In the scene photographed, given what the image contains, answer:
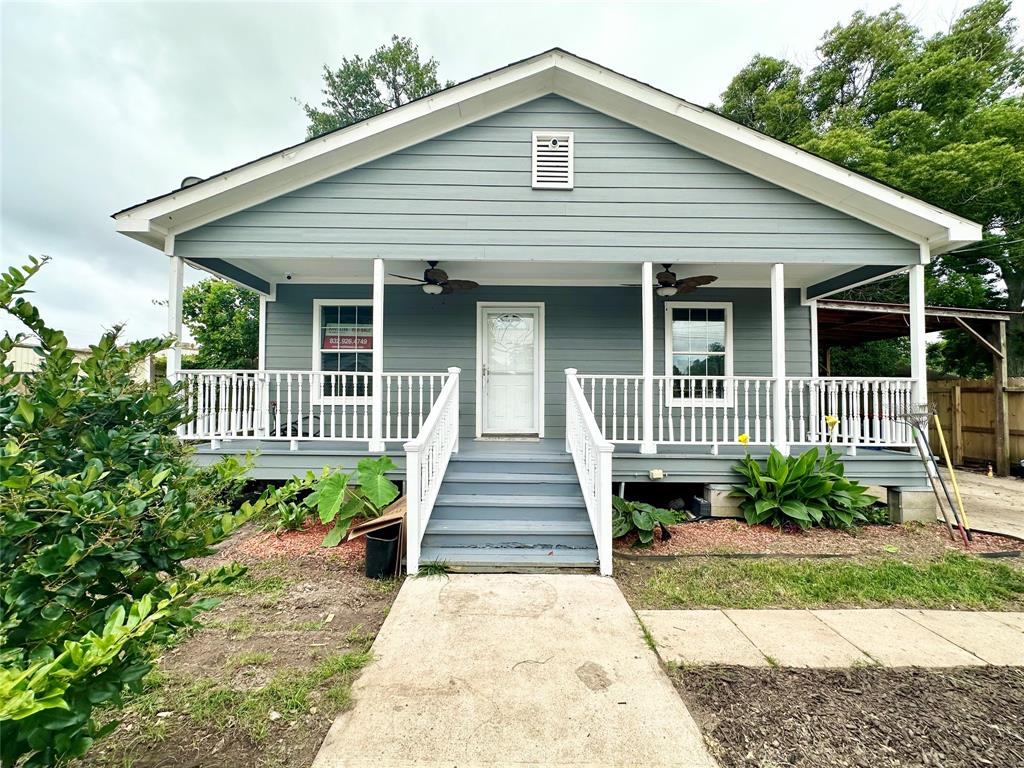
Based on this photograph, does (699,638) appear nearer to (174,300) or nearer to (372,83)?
(174,300)

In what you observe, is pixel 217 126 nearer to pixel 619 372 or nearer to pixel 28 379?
pixel 619 372

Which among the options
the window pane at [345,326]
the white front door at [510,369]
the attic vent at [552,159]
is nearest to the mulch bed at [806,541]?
the white front door at [510,369]

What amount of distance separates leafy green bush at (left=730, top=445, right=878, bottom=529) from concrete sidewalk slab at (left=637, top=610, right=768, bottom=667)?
7.36ft

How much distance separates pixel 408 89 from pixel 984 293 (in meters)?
19.5

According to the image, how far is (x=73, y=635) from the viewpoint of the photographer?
4.02ft

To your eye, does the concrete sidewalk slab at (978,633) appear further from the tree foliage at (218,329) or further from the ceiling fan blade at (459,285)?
the tree foliage at (218,329)

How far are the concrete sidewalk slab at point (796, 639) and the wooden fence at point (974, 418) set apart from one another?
26.5ft

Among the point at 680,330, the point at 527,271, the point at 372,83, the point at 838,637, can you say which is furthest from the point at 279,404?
the point at 372,83

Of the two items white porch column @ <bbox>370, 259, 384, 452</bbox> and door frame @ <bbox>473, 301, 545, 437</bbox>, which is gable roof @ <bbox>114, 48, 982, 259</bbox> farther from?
door frame @ <bbox>473, 301, 545, 437</bbox>

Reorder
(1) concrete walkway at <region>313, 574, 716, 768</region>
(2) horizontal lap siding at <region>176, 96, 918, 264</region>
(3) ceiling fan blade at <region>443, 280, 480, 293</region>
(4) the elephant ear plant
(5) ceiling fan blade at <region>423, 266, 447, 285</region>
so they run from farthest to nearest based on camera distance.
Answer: (3) ceiling fan blade at <region>443, 280, 480, 293</region>
(5) ceiling fan blade at <region>423, 266, 447, 285</region>
(2) horizontal lap siding at <region>176, 96, 918, 264</region>
(4) the elephant ear plant
(1) concrete walkway at <region>313, 574, 716, 768</region>

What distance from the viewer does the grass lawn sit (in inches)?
124

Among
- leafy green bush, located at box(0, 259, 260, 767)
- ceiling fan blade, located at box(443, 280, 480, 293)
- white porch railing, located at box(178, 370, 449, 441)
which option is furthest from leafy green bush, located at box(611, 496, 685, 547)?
leafy green bush, located at box(0, 259, 260, 767)

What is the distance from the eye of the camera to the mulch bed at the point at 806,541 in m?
4.17

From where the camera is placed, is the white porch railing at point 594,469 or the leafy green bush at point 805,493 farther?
the leafy green bush at point 805,493
